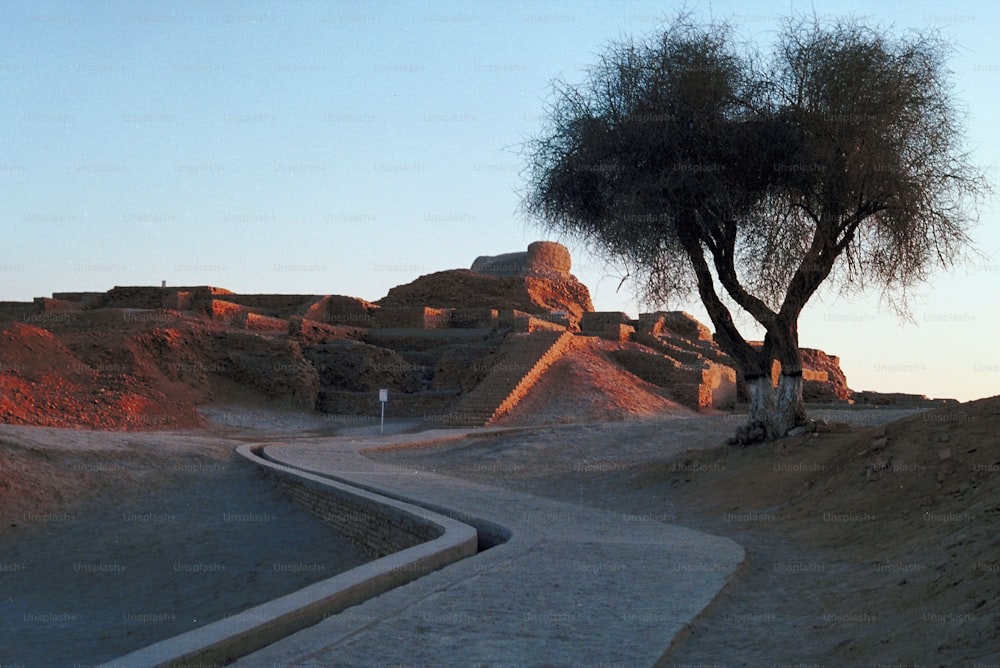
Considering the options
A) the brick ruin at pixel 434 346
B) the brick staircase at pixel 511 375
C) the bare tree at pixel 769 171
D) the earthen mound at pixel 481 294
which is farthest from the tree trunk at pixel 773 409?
the earthen mound at pixel 481 294

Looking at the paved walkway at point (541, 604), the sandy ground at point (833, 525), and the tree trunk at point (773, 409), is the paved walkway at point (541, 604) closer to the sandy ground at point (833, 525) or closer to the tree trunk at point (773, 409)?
the sandy ground at point (833, 525)

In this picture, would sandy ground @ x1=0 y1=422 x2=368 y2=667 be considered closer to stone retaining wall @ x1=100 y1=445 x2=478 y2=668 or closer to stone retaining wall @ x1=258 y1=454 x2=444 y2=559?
stone retaining wall @ x1=258 y1=454 x2=444 y2=559

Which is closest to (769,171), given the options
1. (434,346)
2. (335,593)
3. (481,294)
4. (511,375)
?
(335,593)

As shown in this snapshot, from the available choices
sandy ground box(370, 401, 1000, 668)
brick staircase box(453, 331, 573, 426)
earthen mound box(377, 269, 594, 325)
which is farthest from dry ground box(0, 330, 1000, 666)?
earthen mound box(377, 269, 594, 325)

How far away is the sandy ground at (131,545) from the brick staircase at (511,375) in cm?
867

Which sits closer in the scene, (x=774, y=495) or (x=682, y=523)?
(x=682, y=523)

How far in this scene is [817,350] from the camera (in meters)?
40.0

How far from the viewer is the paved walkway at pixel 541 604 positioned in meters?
4.94

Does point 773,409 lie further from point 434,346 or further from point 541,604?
point 434,346

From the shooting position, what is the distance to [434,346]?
121 ft

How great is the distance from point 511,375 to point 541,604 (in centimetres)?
2211

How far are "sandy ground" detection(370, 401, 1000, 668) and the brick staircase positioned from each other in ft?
24.1

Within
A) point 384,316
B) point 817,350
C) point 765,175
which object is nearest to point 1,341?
point 384,316

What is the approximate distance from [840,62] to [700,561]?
8507 millimetres
